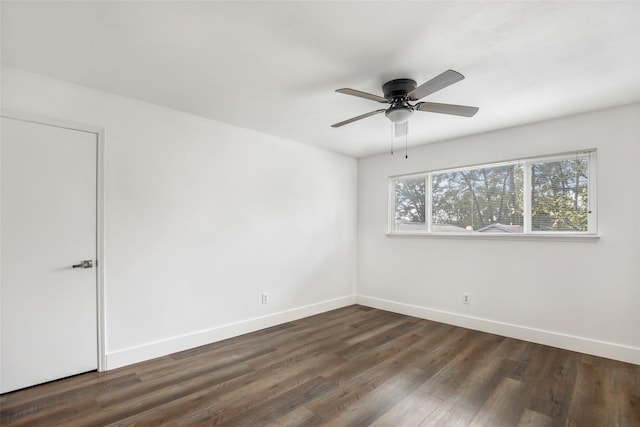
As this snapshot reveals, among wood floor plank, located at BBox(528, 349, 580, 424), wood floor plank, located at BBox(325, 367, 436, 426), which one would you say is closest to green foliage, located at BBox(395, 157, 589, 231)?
wood floor plank, located at BBox(528, 349, 580, 424)

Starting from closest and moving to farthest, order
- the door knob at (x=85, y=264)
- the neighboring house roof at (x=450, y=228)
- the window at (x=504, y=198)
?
the door knob at (x=85, y=264)
the window at (x=504, y=198)
the neighboring house roof at (x=450, y=228)

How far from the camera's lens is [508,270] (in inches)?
141

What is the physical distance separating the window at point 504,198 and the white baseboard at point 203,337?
1.91 meters

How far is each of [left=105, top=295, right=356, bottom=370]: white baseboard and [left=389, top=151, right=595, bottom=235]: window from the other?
75.1 inches

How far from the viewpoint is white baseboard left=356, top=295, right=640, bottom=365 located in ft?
9.52

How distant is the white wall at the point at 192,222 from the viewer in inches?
106

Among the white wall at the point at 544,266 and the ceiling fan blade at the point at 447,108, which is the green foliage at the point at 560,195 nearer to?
the white wall at the point at 544,266

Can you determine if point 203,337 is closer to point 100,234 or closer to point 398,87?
point 100,234

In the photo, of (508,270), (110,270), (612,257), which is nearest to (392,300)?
(508,270)

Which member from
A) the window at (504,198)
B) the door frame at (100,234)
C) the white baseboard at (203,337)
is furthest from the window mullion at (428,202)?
the door frame at (100,234)

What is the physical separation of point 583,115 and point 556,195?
844 mm

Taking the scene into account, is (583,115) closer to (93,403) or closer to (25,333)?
(93,403)

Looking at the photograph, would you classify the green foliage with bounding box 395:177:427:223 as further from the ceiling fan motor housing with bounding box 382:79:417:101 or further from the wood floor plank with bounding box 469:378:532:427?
the wood floor plank with bounding box 469:378:532:427

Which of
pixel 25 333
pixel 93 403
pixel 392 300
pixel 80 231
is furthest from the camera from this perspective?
pixel 392 300
